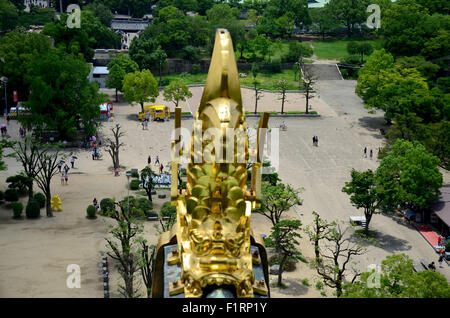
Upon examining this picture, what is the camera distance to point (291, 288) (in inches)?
1806

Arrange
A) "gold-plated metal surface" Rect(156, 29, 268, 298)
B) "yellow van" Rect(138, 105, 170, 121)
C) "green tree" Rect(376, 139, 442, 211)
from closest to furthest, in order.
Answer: "gold-plated metal surface" Rect(156, 29, 268, 298)
"green tree" Rect(376, 139, 442, 211)
"yellow van" Rect(138, 105, 170, 121)

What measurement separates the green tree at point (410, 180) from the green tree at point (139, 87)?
3810cm

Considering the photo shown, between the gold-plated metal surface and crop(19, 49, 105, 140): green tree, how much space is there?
171 ft

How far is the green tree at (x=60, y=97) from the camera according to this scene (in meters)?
71.4

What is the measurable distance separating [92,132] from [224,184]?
180 feet

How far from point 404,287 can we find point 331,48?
9656cm

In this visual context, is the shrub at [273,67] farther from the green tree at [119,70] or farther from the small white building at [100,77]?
the small white building at [100,77]

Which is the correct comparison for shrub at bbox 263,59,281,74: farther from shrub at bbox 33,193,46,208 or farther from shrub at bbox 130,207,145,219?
shrub at bbox 130,207,145,219

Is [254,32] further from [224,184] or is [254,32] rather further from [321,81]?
[224,184]

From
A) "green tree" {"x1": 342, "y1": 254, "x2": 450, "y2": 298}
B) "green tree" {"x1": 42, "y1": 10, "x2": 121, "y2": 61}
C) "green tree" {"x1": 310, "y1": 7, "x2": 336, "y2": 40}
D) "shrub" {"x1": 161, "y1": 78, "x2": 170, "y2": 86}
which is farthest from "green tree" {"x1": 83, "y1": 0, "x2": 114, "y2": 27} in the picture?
"green tree" {"x1": 342, "y1": 254, "x2": 450, "y2": 298}

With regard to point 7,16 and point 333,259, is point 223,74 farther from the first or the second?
point 7,16

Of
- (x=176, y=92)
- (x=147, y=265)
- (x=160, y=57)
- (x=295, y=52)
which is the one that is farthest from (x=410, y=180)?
(x=295, y=52)

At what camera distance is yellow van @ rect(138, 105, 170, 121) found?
279 ft
